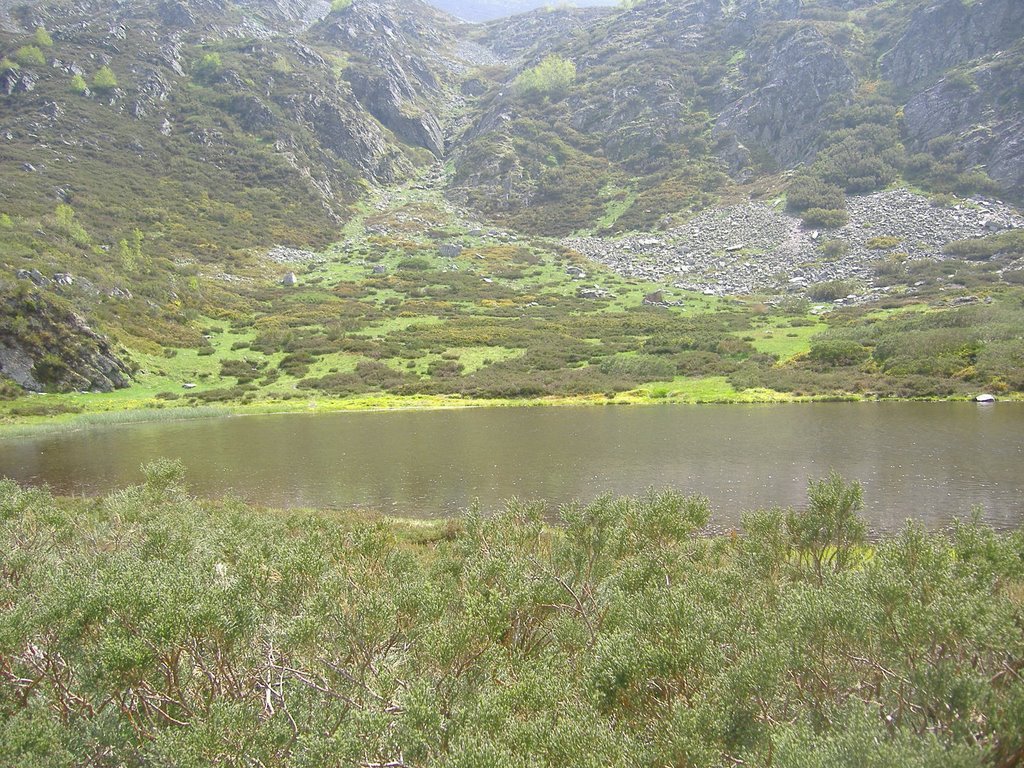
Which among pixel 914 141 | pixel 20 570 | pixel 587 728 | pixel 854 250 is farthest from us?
pixel 914 141

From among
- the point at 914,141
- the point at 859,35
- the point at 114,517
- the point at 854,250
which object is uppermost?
the point at 859,35

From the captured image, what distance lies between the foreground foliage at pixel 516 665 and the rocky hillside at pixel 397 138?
5746cm

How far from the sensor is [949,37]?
424 ft

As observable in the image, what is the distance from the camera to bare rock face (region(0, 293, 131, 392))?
165 feet

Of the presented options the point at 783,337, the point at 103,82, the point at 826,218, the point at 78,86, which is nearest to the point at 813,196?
the point at 826,218

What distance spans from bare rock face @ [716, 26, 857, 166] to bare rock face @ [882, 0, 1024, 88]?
1189cm

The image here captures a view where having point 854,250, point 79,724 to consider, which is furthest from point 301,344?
point 854,250

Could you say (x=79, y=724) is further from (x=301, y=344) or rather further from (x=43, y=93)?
(x=43, y=93)

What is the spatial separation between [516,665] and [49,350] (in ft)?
205

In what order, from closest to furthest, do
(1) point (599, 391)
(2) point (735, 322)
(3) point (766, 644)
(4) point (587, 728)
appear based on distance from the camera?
(4) point (587, 728) < (3) point (766, 644) < (1) point (599, 391) < (2) point (735, 322)

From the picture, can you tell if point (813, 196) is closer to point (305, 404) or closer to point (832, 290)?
point (832, 290)

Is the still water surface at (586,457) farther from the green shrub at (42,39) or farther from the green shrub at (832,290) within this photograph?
the green shrub at (42,39)

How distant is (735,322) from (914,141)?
83573 millimetres

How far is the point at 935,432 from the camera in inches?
1211
